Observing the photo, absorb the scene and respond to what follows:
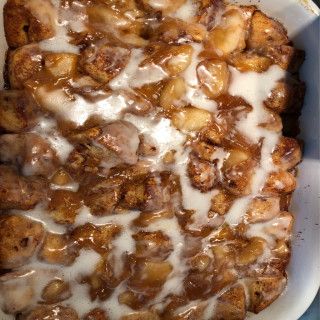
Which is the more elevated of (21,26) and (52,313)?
(21,26)

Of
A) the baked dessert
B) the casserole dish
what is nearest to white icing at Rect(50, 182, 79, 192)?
the baked dessert

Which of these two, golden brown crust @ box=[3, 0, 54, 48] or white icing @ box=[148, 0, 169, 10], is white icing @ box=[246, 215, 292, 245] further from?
golden brown crust @ box=[3, 0, 54, 48]

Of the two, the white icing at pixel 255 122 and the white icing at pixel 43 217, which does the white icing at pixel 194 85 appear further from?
the white icing at pixel 43 217

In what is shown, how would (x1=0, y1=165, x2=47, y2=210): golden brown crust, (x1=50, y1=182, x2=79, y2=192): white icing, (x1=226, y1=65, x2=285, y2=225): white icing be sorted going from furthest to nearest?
(x1=226, y1=65, x2=285, y2=225): white icing, (x1=50, y1=182, x2=79, y2=192): white icing, (x1=0, y1=165, x2=47, y2=210): golden brown crust

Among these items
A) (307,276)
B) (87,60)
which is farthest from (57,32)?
(307,276)

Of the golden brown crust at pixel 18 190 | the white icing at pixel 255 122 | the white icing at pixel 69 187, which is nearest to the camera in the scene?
the golden brown crust at pixel 18 190

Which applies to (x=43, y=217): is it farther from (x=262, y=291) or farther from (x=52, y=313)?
(x=262, y=291)

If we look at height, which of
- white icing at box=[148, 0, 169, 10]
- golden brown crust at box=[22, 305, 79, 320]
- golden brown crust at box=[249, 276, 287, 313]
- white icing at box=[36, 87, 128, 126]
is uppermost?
white icing at box=[148, 0, 169, 10]

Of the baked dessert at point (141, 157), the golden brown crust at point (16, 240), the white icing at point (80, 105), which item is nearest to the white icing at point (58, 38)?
the baked dessert at point (141, 157)

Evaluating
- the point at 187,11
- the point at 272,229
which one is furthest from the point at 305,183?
the point at 187,11
